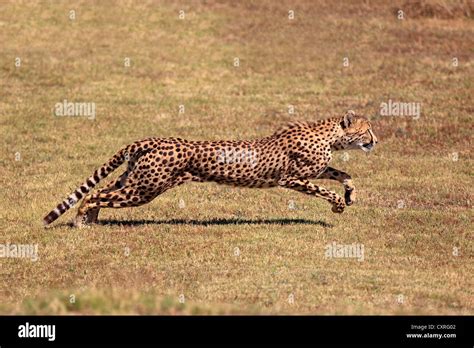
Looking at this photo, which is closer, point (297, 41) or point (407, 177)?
point (407, 177)

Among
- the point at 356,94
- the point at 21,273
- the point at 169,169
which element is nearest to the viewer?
the point at 21,273

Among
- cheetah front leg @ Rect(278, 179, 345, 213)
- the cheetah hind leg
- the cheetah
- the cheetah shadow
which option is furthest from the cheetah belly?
the cheetah hind leg

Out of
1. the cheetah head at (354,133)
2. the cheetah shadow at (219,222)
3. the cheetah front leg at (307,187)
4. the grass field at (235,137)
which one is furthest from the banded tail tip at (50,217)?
the cheetah head at (354,133)

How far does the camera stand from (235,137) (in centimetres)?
2964

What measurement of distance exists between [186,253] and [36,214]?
4.41 metres

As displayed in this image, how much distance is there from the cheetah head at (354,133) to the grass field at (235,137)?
1.37 metres

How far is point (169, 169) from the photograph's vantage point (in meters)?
19.6

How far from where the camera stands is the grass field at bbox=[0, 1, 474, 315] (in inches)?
660

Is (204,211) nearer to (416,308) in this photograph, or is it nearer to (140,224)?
(140,224)

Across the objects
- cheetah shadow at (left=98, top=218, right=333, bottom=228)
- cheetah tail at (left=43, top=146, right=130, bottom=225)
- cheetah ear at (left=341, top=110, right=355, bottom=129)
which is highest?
cheetah ear at (left=341, top=110, right=355, bottom=129)

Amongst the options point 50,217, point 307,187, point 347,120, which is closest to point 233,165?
point 307,187

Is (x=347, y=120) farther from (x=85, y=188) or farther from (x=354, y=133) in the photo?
(x=85, y=188)

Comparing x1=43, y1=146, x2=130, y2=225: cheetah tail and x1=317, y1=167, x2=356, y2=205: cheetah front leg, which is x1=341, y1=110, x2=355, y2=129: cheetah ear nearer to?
x1=317, y1=167, x2=356, y2=205: cheetah front leg

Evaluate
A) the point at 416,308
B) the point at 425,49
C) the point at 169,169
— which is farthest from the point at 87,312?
the point at 425,49
